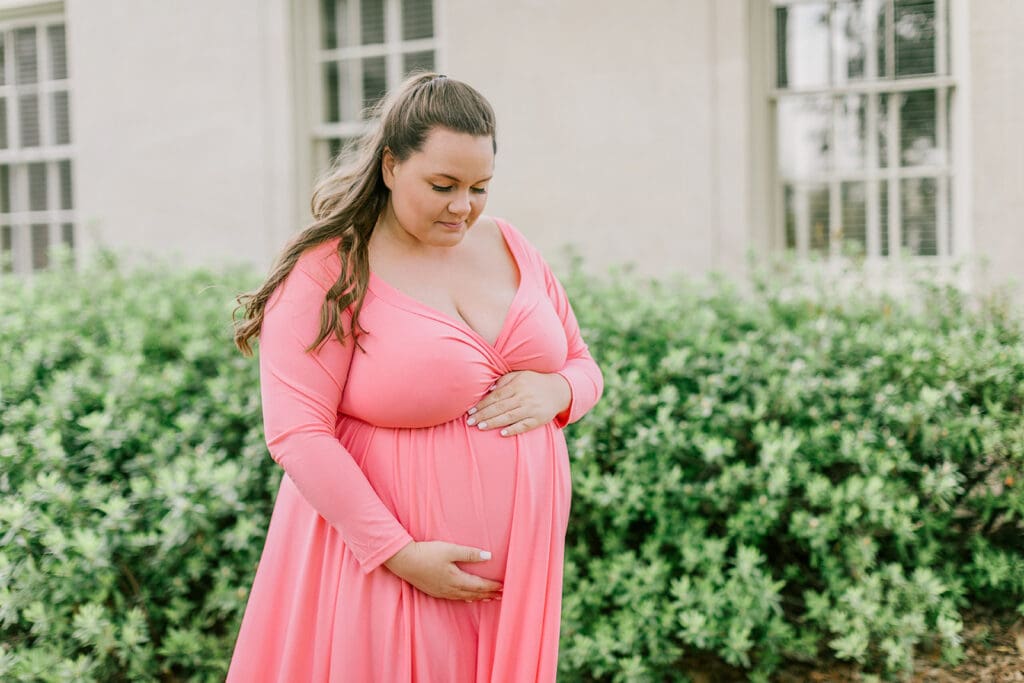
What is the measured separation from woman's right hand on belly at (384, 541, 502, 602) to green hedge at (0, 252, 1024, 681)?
59.4 inches

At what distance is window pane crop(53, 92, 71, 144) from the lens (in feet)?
29.6

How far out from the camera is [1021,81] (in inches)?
234

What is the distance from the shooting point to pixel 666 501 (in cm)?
372

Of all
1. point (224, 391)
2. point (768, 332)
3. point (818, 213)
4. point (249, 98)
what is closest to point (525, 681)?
point (224, 391)

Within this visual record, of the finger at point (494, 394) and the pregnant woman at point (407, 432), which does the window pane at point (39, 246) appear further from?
the finger at point (494, 394)

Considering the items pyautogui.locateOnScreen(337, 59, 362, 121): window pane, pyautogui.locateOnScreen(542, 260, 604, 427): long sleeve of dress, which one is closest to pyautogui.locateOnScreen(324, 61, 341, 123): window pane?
pyautogui.locateOnScreen(337, 59, 362, 121): window pane

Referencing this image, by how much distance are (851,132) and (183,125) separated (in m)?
5.87

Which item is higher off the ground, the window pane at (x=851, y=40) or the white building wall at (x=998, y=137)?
the window pane at (x=851, y=40)

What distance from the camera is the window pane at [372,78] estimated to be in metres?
7.75

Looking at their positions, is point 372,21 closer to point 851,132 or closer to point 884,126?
point 851,132

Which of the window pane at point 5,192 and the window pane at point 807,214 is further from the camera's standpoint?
the window pane at point 5,192

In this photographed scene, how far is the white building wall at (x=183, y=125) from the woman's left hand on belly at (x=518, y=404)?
19.6 ft

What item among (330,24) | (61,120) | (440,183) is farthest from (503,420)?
(61,120)

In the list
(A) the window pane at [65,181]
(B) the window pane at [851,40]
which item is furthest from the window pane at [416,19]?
(A) the window pane at [65,181]
